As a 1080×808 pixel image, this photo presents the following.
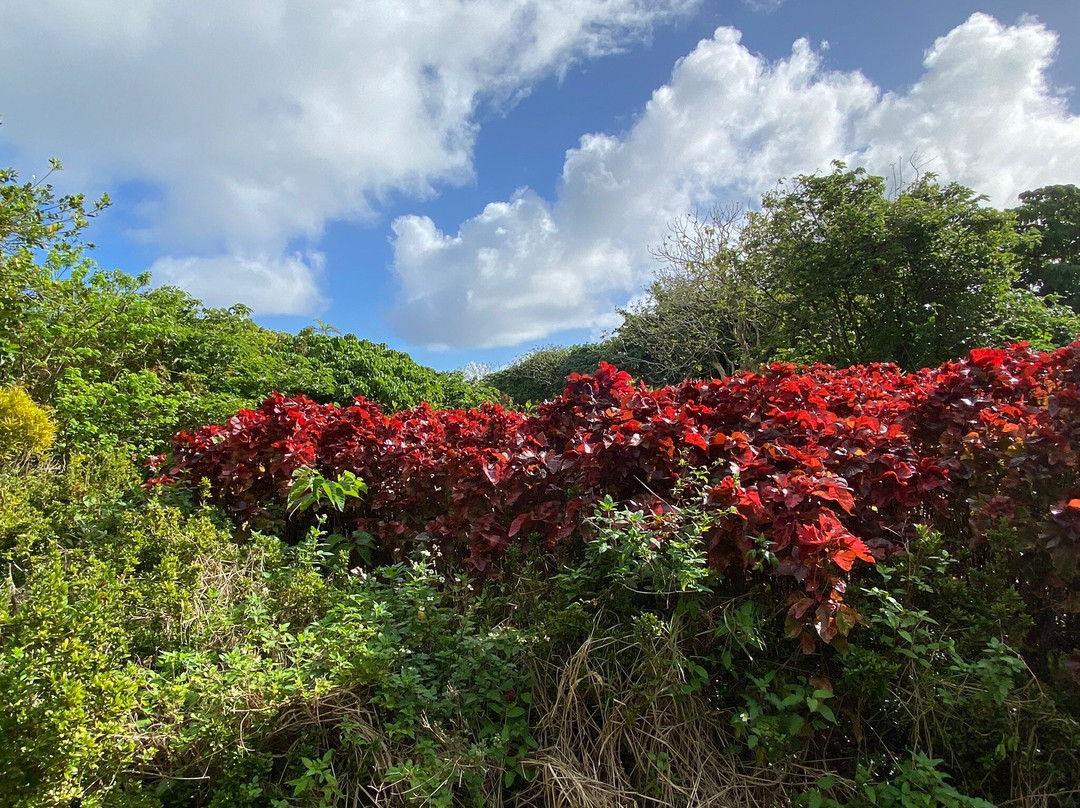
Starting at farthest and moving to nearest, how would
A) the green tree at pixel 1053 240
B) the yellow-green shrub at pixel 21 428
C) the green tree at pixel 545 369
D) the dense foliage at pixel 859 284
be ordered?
the green tree at pixel 545 369 → the green tree at pixel 1053 240 → the dense foliage at pixel 859 284 → the yellow-green shrub at pixel 21 428

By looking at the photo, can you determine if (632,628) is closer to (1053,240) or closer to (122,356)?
(122,356)

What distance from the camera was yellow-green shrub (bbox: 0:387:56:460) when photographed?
A: 3.91m

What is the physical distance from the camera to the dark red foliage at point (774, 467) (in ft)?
5.63

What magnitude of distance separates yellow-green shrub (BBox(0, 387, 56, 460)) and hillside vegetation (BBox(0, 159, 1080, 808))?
1.58 metres

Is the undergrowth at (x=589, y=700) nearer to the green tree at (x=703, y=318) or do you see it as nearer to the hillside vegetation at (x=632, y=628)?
the hillside vegetation at (x=632, y=628)

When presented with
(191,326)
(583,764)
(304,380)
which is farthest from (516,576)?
(191,326)

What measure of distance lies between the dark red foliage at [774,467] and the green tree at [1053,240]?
1817 cm

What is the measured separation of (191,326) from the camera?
21.5ft

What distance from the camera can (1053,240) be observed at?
17.1 meters

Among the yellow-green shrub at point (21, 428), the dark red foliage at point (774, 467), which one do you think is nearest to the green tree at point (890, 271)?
the dark red foliage at point (774, 467)

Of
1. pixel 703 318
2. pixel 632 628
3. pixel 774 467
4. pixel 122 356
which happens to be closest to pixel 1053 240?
pixel 703 318

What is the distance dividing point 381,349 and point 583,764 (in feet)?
23.1

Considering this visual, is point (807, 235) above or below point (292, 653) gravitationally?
above

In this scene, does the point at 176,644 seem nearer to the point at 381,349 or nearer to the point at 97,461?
the point at 97,461
